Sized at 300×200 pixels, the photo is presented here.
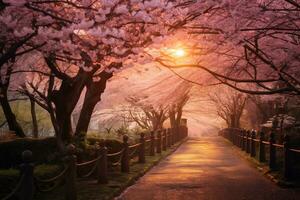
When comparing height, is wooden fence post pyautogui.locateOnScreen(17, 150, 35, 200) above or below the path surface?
above

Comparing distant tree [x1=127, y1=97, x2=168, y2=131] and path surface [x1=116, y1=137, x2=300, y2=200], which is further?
distant tree [x1=127, y1=97, x2=168, y2=131]

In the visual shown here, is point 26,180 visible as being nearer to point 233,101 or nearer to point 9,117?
point 9,117

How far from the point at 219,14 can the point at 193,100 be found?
4369 cm

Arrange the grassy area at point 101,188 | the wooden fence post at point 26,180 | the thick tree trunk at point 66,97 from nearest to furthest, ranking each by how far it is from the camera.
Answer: the wooden fence post at point 26,180, the grassy area at point 101,188, the thick tree trunk at point 66,97

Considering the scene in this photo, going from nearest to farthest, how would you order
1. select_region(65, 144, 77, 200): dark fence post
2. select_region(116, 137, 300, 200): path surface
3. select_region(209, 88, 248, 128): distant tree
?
select_region(65, 144, 77, 200): dark fence post → select_region(116, 137, 300, 200): path surface → select_region(209, 88, 248, 128): distant tree

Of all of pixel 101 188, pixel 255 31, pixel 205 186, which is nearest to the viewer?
pixel 101 188

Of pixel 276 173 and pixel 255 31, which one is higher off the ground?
pixel 255 31

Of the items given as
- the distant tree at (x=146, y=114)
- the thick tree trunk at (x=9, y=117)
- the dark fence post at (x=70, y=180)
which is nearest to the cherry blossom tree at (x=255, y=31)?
the dark fence post at (x=70, y=180)

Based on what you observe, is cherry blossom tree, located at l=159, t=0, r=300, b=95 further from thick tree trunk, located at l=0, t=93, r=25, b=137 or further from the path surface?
thick tree trunk, located at l=0, t=93, r=25, b=137

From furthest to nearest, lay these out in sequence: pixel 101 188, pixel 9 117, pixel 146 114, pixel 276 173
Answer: pixel 146 114 → pixel 9 117 → pixel 276 173 → pixel 101 188

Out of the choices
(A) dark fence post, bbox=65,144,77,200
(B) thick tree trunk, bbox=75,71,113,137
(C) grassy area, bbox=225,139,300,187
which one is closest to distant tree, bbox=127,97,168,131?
(C) grassy area, bbox=225,139,300,187

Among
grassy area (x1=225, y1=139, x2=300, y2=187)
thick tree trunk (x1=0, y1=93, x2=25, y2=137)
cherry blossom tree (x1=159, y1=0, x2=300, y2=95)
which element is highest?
cherry blossom tree (x1=159, y1=0, x2=300, y2=95)

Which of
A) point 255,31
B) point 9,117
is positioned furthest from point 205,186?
point 9,117

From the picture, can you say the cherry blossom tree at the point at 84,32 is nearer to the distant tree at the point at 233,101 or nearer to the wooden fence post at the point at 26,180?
the wooden fence post at the point at 26,180
